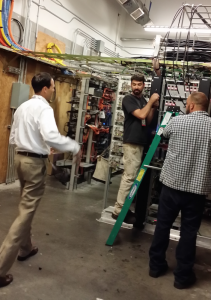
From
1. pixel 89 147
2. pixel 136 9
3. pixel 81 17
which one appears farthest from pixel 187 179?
pixel 81 17

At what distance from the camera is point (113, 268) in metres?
2.74

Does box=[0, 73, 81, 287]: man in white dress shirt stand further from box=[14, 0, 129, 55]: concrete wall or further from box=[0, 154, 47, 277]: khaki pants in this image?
box=[14, 0, 129, 55]: concrete wall

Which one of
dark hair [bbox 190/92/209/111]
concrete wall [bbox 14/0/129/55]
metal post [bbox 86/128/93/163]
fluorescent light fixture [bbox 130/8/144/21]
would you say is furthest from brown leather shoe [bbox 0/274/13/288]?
fluorescent light fixture [bbox 130/8/144/21]

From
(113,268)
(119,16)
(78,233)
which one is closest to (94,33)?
(119,16)

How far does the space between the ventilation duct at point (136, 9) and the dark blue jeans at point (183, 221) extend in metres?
5.56

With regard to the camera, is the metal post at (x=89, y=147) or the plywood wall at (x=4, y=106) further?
the metal post at (x=89, y=147)

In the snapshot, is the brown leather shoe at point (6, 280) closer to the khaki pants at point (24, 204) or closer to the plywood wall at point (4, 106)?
the khaki pants at point (24, 204)

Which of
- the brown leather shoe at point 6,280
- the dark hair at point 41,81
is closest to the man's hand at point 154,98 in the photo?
the dark hair at point 41,81

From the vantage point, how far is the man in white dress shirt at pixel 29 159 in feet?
7.33

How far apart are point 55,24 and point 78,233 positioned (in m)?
4.77

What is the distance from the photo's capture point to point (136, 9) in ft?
22.7

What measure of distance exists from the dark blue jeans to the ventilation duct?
219 inches

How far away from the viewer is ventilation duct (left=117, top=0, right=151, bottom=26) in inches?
262

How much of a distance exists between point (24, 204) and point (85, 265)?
0.90 metres
